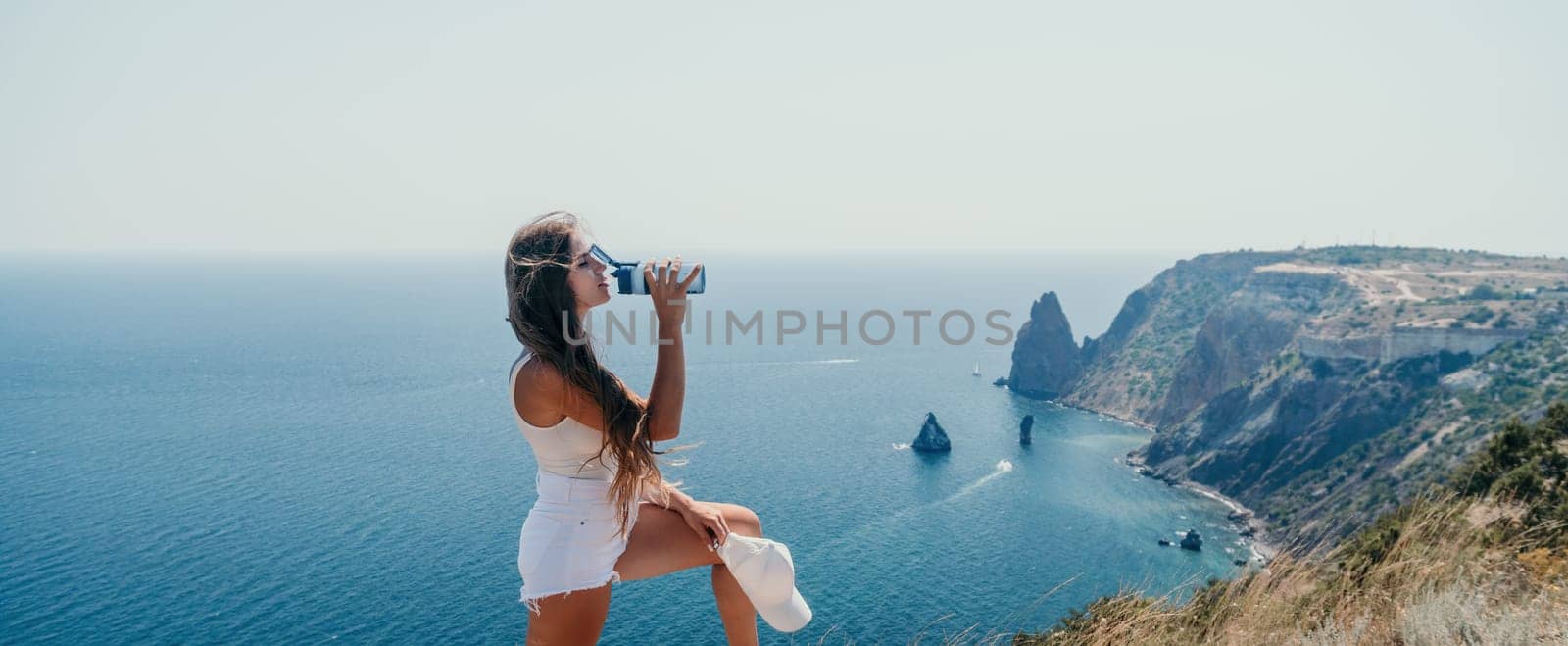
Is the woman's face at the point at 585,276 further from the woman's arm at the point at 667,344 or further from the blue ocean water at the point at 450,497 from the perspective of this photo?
the blue ocean water at the point at 450,497

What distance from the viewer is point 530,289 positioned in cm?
232

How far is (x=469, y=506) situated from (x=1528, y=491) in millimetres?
39609

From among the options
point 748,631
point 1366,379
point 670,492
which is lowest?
point 1366,379

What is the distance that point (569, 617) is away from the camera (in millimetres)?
2385

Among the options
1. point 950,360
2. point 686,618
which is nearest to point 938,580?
point 686,618

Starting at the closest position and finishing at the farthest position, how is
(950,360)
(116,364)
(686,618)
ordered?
(686,618) → (116,364) → (950,360)

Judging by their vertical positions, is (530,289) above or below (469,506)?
above

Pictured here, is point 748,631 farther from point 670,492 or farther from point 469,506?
point 469,506

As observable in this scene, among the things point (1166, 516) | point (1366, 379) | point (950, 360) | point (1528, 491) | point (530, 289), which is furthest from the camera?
point (950, 360)

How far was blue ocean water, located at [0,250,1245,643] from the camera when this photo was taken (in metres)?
29.9

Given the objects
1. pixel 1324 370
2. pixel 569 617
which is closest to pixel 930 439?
pixel 1324 370

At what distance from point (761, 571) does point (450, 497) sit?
42.3 m

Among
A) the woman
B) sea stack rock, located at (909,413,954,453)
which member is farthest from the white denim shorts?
sea stack rock, located at (909,413,954,453)

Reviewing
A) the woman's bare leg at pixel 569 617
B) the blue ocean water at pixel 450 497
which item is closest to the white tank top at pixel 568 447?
the woman's bare leg at pixel 569 617
